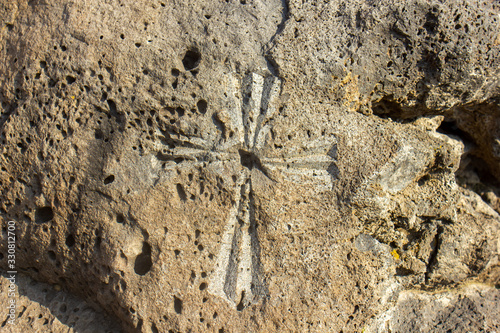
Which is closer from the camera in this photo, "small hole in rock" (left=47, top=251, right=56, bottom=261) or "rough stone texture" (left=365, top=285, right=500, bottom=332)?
"small hole in rock" (left=47, top=251, right=56, bottom=261)

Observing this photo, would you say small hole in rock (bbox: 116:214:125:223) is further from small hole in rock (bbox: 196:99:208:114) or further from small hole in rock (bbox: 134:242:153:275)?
small hole in rock (bbox: 196:99:208:114)

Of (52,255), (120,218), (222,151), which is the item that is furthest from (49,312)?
(222,151)

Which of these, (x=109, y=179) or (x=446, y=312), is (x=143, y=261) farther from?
(x=446, y=312)

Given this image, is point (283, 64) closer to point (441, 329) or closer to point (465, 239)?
point (465, 239)

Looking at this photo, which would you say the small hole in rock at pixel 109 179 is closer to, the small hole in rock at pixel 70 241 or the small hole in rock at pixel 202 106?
the small hole in rock at pixel 70 241

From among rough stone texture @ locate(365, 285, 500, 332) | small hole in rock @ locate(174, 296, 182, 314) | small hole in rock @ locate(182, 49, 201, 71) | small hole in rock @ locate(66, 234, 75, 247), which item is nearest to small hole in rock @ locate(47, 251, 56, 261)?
small hole in rock @ locate(66, 234, 75, 247)

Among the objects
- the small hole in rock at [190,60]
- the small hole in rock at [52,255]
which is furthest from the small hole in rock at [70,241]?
the small hole in rock at [190,60]

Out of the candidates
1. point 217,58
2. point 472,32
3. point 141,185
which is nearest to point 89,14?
point 217,58

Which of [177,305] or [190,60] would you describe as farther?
[190,60]

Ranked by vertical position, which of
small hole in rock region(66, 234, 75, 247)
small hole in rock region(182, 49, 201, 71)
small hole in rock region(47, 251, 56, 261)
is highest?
small hole in rock region(182, 49, 201, 71)
